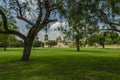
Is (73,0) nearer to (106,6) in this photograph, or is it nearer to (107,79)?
(106,6)

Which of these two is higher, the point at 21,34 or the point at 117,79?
the point at 21,34

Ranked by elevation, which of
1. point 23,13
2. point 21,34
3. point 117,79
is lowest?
point 117,79

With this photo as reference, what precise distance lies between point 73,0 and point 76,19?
217cm

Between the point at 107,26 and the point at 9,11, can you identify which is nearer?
the point at 107,26

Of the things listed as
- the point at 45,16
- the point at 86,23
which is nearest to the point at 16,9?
the point at 45,16

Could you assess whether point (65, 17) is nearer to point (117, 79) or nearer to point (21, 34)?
point (117, 79)

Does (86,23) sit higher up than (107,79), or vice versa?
(86,23)

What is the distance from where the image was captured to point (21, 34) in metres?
34.1

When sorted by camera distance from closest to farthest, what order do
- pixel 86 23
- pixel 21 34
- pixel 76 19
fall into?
1. pixel 76 19
2. pixel 86 23
3. pixel 21 34

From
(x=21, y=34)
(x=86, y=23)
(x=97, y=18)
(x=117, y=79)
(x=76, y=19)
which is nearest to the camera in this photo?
(x=117, y=79)

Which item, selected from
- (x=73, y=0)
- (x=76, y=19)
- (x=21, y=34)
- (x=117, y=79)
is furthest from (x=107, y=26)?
(x=21, y=34)

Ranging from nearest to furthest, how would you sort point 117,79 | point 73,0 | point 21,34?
point 117,79, point 73,0, point 21,34

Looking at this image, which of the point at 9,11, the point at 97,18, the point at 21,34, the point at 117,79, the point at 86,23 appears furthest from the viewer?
the point at 21,34

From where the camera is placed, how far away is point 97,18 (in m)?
24.4
